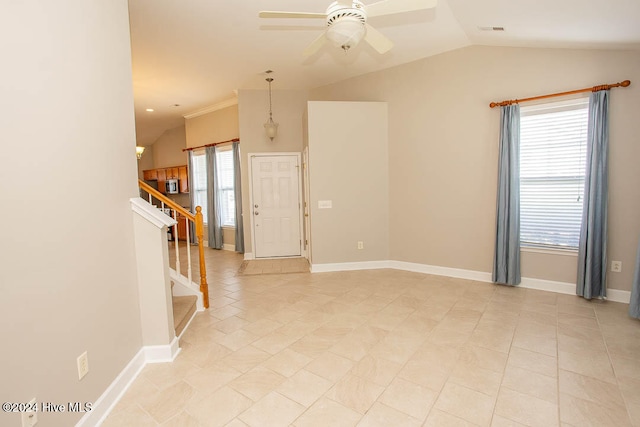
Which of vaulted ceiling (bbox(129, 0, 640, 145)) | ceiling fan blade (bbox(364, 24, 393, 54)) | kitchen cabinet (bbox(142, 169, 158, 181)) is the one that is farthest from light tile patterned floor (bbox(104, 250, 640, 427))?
kitchen cabinet (bbox(142, 169, 158, 181))

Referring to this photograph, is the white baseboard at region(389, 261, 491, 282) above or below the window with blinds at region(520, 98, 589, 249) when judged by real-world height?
below

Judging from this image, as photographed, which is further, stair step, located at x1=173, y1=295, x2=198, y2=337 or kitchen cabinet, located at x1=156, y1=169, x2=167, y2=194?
kitchen cabinet, located at x1=156, y1=169, x2=167, y2=194

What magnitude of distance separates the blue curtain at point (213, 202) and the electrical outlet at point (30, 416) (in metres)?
5.93

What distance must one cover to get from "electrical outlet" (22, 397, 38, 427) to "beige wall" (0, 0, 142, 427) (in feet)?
0.12

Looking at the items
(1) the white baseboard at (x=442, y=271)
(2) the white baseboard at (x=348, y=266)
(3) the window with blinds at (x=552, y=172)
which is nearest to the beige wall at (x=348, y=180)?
(2) the white baseboard at (x=348, y=266)

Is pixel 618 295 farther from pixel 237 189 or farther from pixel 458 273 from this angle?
pixel 237 189

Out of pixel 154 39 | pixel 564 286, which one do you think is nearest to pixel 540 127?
pixel 564 286

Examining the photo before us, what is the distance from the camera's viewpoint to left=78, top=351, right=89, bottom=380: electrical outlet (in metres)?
1.67

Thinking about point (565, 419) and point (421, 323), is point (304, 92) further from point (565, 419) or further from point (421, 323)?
point (565, 419)

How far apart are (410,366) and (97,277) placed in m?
2.26

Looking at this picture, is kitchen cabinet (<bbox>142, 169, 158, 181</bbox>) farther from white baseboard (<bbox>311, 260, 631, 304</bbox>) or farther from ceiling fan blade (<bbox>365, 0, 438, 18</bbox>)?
ceiling fan blade (<bbox>365, 0, 438, 18</bbox>)

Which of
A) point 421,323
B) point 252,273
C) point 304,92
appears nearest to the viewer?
point 421,323

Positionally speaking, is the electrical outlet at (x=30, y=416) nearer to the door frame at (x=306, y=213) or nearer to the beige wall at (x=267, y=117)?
the door frame at (x=306, y=213)

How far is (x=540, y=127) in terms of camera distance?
149 inches
